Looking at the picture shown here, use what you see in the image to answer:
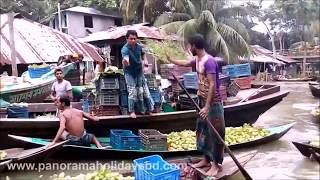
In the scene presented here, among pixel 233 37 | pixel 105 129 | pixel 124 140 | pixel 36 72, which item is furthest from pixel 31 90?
pixel 233 37

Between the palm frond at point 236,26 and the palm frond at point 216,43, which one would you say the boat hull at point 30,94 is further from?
the palm frond at point 236,26

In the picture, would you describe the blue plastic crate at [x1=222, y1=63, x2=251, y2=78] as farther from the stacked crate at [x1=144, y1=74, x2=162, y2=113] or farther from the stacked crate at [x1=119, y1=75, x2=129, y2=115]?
the stacked crate at [x1=119, y1=75, x2=129, y2=115]

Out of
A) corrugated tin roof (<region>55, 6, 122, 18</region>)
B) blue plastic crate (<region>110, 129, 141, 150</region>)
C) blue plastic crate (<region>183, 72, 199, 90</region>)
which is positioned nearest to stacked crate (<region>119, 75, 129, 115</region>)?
blue plastic crate (<region>110, 129, 141, 150</region>)

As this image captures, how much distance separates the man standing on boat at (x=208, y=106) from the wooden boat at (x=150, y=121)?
1.85 m

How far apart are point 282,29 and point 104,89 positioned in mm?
28207

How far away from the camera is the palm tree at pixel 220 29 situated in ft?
48.4

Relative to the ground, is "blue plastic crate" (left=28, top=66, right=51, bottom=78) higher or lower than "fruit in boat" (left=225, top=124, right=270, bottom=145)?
A: higher

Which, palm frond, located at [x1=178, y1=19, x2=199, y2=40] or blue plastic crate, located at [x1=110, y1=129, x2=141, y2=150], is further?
palm frond, located at [x1=178, y1=19, x2=199, y2=40]

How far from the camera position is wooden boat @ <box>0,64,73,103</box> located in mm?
7973

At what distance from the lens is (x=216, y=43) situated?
14.8 meters

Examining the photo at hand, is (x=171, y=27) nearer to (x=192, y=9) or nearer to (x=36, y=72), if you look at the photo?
(x=192, y=9)

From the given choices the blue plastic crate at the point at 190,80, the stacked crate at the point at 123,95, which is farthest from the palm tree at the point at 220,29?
the stacked crate at the point at 123,95

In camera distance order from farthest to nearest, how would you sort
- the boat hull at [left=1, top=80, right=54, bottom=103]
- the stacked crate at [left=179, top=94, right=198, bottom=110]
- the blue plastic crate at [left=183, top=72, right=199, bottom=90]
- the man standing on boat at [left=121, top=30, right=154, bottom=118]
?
the boat hull at [left=1, top=80, right=54, bottom=103] < the blue plastic crate at [left=183, top=72, right=199, bottom=90] < the stacked crate at [left=179, top=94, right=198, bottom=110] < the man standing on boat at [left=121, top=30, right=154, bottom=118]

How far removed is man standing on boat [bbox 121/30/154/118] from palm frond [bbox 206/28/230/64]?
910 cm
